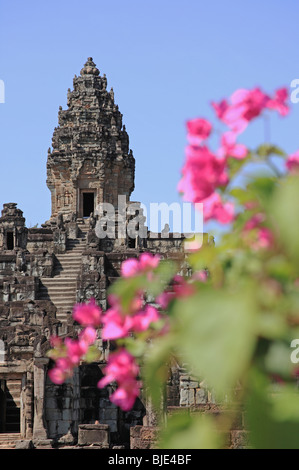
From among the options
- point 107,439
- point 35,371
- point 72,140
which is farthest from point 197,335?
point 72,140

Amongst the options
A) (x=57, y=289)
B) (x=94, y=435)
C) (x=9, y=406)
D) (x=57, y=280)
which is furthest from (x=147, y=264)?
(x=57, y=280)

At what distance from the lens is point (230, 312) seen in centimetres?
207

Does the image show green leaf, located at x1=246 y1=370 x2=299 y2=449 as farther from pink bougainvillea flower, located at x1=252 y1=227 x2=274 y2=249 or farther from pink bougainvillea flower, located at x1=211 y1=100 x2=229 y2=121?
pink bougainvillea flower, located at x1=211 y1=100 x2=229 y2=121

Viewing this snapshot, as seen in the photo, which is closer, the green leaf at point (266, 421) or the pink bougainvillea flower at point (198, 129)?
the green leaf at point (266, 421)

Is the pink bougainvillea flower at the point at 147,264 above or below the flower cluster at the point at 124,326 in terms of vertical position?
above

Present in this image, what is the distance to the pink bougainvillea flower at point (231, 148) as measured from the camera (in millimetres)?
2525

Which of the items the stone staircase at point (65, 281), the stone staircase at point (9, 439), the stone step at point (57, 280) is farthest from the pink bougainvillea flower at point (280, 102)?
the stone step at point (57, 280)

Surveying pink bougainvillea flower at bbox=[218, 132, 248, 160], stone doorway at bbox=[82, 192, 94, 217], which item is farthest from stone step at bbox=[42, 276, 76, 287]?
pink bougainvillea flower at bbox=[218, 132, 248, 160]

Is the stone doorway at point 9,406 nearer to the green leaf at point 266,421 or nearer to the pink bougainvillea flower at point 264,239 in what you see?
the pink bougainvillea flower at point 264,239

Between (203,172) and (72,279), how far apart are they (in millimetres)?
26703

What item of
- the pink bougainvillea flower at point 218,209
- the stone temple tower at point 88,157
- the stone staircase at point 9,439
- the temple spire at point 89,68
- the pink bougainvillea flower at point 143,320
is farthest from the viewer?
the temple spire at point 89,68

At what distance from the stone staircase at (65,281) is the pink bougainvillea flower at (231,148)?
22917 millimetres

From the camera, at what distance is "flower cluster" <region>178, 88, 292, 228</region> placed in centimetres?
250

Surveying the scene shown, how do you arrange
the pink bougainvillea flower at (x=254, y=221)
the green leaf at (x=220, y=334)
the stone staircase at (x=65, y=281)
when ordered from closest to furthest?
the green leaf at (x=220, y=334)
the pink bougainvillea flower at (x=254, y=221)
the stone staircase at (x=65, y=281)
